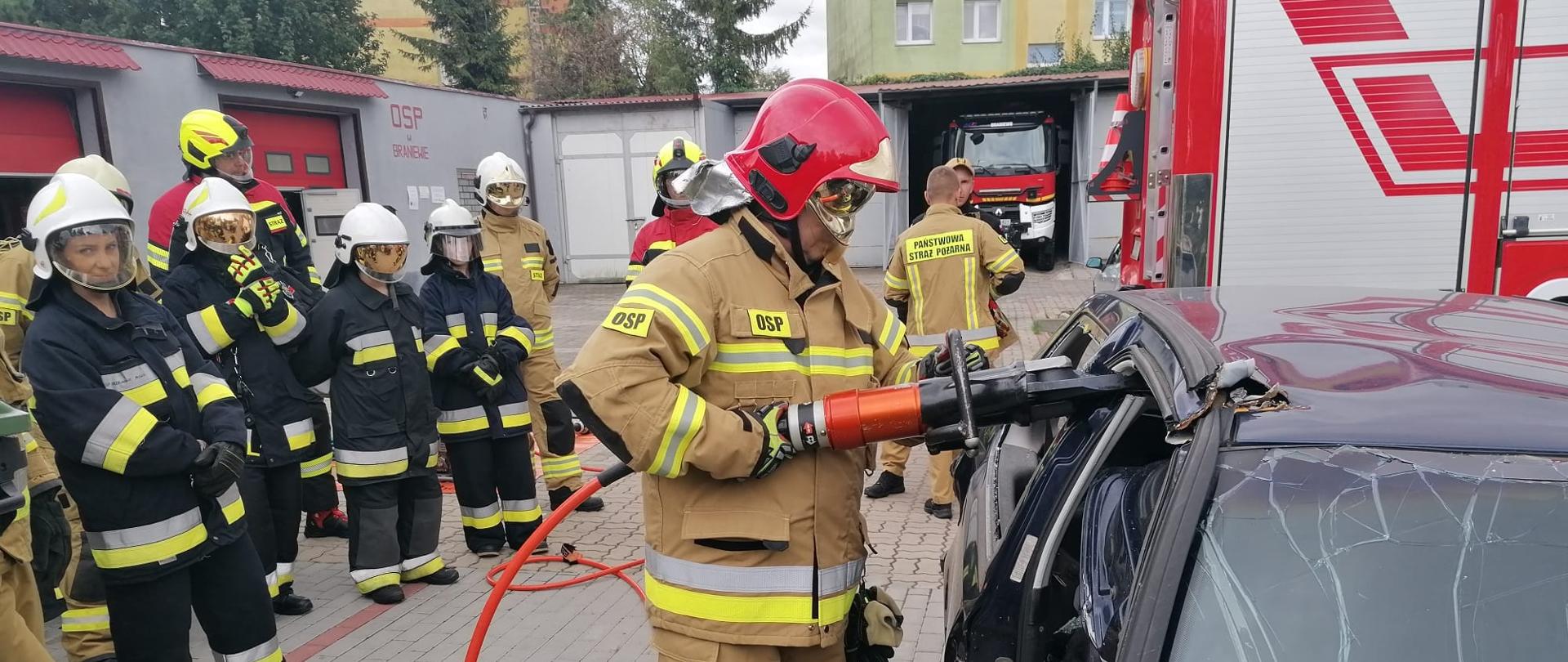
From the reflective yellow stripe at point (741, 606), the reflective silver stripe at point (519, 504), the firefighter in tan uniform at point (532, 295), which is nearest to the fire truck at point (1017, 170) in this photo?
the firefighter in tan uniform at point (532, 295)

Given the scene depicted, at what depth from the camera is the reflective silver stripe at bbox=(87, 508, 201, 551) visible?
2.67 metres

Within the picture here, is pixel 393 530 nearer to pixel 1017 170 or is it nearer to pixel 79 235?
pixel 79 235

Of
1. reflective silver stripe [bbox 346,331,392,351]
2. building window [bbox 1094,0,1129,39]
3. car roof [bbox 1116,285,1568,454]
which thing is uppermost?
building window [bbox 1094,0,1129,39]

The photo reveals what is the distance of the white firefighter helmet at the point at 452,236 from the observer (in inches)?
176

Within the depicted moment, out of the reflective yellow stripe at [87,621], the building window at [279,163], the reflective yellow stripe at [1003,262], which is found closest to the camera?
the reflective yellow stripe at [87,621]

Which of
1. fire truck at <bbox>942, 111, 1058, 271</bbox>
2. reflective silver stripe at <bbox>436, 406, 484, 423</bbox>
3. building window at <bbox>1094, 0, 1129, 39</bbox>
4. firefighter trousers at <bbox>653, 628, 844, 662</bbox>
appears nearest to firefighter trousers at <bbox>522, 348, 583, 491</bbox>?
reflective silver stripe at <bbox>436, 406, 484, 423</bbox>

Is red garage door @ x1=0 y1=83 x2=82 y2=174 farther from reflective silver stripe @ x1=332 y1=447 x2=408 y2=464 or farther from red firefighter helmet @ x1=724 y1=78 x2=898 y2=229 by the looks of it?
red firefighter helmet @ x1=724 y1=78 x2=898 y2=229

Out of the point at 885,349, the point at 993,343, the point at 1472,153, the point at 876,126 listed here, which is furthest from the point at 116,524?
the point at 1472,153

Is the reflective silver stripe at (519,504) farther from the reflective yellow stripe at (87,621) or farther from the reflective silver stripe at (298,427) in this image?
the reflective yellow stripe at (87,621)

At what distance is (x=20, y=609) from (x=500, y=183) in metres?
3.09

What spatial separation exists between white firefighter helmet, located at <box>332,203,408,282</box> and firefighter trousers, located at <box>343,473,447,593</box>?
3.21 feet

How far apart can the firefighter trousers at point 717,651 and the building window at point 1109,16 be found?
29953mm

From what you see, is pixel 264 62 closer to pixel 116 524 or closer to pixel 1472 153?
pixel 116 524

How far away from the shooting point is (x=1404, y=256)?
15.1 feet
